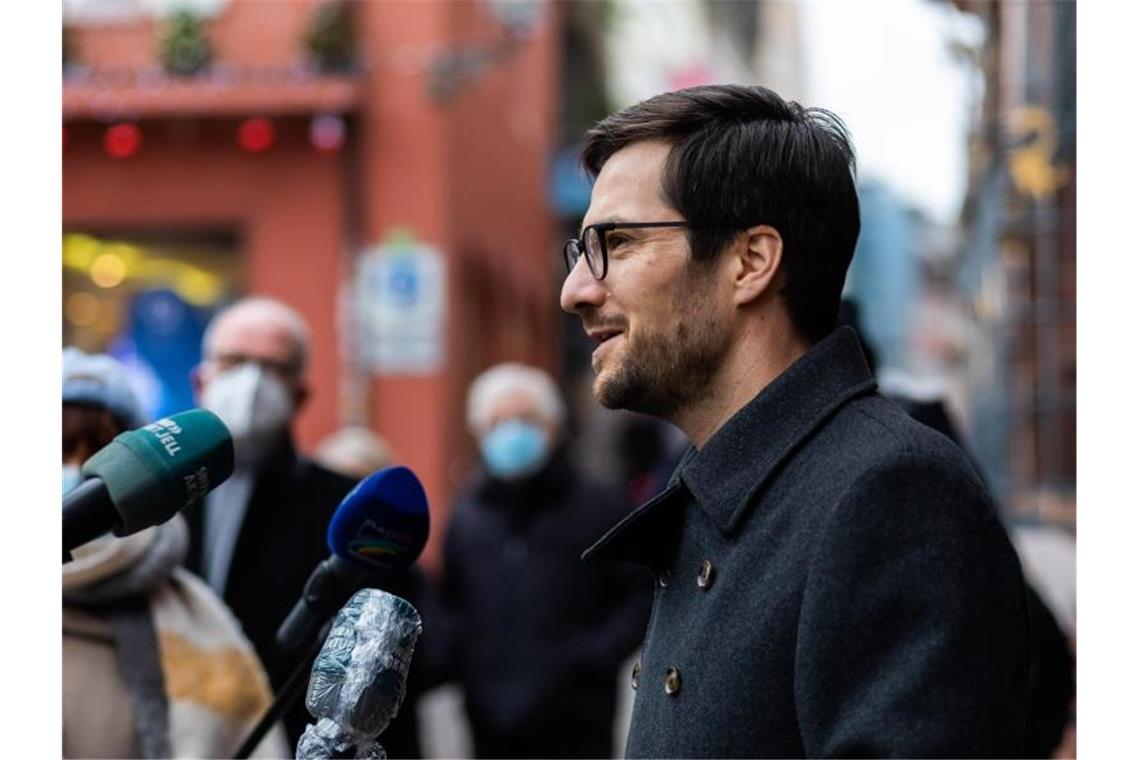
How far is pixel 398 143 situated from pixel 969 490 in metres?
13.6

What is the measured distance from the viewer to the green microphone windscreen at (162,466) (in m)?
2.39

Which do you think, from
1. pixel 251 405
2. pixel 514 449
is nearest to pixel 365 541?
Answer: pixel 251 405

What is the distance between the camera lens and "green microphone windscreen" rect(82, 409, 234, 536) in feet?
7.84

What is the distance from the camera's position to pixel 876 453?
2.10 meters

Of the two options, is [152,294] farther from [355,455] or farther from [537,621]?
[537,621]

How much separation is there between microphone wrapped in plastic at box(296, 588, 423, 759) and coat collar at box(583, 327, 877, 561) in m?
0.41

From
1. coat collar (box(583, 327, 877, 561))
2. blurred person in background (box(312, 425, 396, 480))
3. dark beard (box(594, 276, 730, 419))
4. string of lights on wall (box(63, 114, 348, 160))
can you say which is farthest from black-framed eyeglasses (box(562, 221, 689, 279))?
string of lights on wall (box(63, 114, 348, 160))

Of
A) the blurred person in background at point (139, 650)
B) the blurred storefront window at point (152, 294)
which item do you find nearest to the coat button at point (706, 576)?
the blurred person in background at point (139, 650)

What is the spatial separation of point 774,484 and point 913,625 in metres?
0.36

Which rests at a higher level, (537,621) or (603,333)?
(603,333)

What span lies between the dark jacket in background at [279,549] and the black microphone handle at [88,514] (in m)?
2.15

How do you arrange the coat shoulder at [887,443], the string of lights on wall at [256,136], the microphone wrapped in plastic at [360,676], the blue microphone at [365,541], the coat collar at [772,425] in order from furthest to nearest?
the string of lights on wall at [256,136] < the blue microphone at [365,541] < the coat collar at [772,425] < the microphone wrapped in plastic at [360,676] < the coat shoulder at [887,443]

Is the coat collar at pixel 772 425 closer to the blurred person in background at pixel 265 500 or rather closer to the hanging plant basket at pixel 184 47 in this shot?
the blurred person in background at pixel 265 500

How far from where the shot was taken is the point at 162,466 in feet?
8.01
